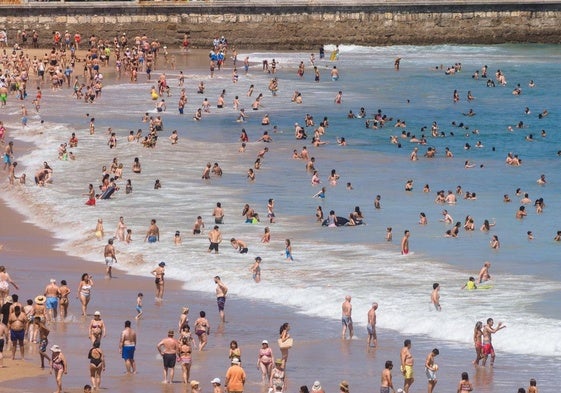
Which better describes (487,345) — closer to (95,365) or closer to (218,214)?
(95,365)

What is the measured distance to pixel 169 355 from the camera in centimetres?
2070

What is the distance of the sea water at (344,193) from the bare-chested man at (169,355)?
5749 millimetres

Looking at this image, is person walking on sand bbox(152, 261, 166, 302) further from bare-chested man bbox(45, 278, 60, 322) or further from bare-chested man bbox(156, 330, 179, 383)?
bare-chested man bbox(156, 330, 179, 383)

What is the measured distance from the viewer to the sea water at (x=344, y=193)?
2775cm

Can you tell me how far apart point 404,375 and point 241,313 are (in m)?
5.98

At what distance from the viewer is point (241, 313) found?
26.3m

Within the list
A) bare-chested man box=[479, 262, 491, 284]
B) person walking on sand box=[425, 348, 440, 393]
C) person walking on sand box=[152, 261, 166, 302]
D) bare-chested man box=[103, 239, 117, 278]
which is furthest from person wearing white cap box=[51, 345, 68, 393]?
bare-chested man box=[479, 262, 491, 284]

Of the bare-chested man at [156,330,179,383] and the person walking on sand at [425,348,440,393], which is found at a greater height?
the bare-chested man at [156,330,179,383]

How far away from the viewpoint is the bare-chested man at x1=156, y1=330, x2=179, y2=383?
2069 cm

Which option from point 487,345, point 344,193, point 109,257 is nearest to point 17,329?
point 487,345

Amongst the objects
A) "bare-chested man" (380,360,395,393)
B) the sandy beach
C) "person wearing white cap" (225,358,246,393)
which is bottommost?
the sandy beach

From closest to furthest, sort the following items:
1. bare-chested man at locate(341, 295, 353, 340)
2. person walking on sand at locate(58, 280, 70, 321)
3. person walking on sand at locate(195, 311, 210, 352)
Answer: person walking on sand at locate(195, 311, 210, 352)
bare-chested man at locate(341, 295, 353, 340)
person walking on sand at locate(58, 280, 70, 321)

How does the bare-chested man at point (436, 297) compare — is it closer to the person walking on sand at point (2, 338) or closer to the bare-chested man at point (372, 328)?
the bare-chested man at point (372, 328)

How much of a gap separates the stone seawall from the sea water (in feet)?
22.5
